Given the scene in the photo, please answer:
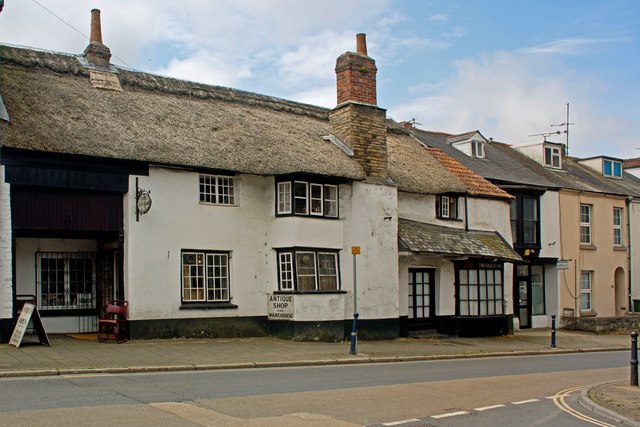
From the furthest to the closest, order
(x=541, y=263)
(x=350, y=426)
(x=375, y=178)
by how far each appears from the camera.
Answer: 1. (x=541, y=263)
2. (x=375, y=178)
3. (x=350, y=426)

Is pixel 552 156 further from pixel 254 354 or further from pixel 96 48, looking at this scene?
pixel 254 354

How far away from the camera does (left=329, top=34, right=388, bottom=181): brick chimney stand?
950 inches

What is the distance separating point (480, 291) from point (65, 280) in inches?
593

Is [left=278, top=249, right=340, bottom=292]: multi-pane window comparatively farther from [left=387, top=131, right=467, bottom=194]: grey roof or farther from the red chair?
the red chair

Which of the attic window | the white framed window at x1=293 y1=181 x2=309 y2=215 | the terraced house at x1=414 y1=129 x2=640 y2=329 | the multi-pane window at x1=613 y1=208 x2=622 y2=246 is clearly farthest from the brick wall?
the multi-pane window at x1=613 y1=208 x2=622 y2=246

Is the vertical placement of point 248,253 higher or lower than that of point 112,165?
lower

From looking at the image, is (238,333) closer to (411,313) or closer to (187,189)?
(187,189)

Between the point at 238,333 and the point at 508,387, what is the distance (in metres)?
9.63

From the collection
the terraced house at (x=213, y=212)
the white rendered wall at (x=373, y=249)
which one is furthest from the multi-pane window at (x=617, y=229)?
the white rendered wall at (x=373, y=249)

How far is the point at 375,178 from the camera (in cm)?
2389

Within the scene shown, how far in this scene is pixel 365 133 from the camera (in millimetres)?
24391

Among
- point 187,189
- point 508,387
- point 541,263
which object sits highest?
point 187,189

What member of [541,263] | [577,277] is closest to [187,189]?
[541,263]

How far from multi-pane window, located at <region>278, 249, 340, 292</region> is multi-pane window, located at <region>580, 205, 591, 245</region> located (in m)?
16.2
